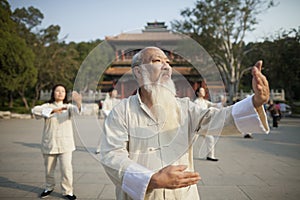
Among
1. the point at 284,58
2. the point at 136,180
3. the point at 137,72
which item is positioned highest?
the point at 284,58

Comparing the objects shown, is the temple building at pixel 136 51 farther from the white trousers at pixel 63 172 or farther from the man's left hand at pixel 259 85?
the white trousers at pixel 63 172

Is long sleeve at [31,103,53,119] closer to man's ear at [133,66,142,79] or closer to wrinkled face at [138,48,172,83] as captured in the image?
man's ear at [133,66,142,79]

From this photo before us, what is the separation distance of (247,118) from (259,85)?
0.76 ft

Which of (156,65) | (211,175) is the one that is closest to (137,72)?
(156,65)

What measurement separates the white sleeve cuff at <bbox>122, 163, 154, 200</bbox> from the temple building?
61cm

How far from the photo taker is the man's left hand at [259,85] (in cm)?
117

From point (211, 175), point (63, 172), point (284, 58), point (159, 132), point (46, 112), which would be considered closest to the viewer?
point (159, 132)

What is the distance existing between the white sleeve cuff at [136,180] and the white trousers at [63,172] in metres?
2.93

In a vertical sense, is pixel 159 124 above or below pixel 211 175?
above

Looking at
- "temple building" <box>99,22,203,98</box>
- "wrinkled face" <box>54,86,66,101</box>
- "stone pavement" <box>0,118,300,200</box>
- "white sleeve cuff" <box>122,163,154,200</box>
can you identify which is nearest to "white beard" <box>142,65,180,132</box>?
"temple building" <box>99,22,203,98</box>

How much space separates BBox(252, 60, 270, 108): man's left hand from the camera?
45.9 inches

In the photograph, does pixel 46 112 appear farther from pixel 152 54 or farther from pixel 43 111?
pixel 152 54

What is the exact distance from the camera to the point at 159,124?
58.5 inches

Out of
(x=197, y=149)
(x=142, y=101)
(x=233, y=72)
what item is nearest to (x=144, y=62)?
(x=142, y=101)
